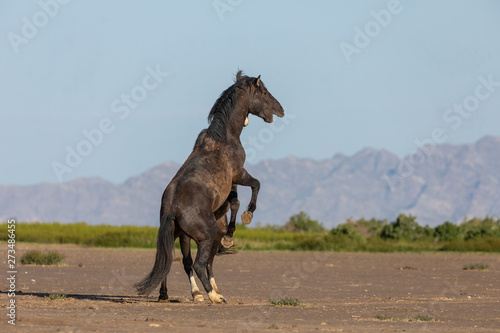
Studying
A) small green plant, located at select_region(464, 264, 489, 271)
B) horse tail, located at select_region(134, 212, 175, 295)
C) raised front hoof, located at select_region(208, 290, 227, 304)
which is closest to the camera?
horse tail, located at select_region(134, 212, 175, 295)

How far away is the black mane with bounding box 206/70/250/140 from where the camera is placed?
13148mm

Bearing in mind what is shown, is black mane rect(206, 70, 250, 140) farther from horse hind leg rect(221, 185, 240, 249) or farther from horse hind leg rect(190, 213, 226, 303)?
horse hind leg rect(190, 213, 226, 303)

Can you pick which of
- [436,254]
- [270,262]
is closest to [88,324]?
[270,262]

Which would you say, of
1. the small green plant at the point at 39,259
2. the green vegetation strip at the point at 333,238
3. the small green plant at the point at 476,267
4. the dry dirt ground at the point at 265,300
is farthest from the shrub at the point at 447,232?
the small green plant at the point at 39,259

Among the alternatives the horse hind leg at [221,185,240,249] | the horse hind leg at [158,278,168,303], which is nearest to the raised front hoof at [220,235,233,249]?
the horse hind leg at [221,185,240,249]

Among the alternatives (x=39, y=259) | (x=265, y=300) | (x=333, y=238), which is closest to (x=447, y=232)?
(x=333, y=238)

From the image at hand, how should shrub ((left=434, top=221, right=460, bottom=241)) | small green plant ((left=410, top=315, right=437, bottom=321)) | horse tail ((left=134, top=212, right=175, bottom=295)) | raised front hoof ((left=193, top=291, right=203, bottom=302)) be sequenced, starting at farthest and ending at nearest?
shrub ((left=434, top=221, right=460, bottom=241)), raised front hoof ((left=193, top=291, right=203, bottom=302)), horse tail ((left=134, top=212, right=175, bottom=295)), small green plant ((left=410, top=315, right=437, bottom=321))

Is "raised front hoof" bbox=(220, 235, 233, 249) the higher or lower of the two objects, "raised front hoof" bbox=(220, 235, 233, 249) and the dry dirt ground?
the higher

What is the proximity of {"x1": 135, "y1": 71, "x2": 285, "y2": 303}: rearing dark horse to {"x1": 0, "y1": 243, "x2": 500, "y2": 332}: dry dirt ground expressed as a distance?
0.69 metres

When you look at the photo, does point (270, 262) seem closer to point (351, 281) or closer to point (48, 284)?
point (351, 281)

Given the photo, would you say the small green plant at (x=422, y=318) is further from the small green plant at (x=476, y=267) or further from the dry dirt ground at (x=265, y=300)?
the small green plant at (x=476, y=267)

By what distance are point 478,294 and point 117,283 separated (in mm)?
6877

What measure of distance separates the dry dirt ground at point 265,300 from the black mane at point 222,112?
251 centimetres

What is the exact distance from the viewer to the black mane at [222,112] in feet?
43.1
